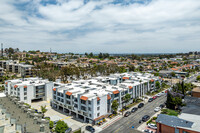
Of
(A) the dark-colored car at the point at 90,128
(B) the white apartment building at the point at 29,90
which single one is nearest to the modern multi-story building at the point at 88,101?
(A) the dark-colored car at the point at 90,128

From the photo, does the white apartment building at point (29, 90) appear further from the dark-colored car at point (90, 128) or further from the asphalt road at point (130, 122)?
the asphalt road at point (130, 122)

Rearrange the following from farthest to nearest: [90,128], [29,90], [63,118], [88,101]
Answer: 1. [29,90]
2. [63,118]
3. [88,101]
4. [90,128]

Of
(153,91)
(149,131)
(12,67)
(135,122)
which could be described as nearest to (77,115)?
(135,122)

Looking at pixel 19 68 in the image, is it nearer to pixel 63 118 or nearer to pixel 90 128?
pixel 63 118

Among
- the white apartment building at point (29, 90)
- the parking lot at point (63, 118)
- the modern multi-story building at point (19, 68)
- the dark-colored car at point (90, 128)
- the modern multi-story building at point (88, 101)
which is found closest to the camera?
the dark-colored car at point (90, 128)

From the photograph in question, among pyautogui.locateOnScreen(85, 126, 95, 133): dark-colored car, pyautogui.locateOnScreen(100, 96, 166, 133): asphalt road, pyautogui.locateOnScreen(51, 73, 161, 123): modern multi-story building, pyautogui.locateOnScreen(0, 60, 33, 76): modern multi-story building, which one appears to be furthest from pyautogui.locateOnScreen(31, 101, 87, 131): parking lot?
pyautogui.locateOnScreen(0, 60, 33, 76): modern multi-story building

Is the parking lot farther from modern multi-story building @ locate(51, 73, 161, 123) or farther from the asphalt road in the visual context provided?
the asphalt road

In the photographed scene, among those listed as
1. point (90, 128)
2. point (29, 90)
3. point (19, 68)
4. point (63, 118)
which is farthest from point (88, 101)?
point (19, 68)

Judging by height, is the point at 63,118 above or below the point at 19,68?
below

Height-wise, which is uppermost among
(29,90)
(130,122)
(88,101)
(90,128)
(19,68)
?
(19,68)

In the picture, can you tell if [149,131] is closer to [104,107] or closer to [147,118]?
[147,118]

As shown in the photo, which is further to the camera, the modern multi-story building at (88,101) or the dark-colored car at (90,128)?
the modern multi-story building at (88,101)
